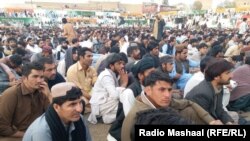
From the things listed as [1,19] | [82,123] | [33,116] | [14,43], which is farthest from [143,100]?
[1,19]

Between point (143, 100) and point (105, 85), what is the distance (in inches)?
78.2

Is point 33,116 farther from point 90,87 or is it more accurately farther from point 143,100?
point 90,87

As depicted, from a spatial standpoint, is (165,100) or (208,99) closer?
(165,100)

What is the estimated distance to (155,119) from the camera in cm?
217

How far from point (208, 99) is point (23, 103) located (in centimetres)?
201

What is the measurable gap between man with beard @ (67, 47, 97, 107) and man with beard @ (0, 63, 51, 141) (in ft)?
6.30

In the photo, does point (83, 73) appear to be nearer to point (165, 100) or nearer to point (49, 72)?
point (49, 72)

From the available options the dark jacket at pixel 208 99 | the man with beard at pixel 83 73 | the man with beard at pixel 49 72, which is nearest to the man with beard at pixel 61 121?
the dark jacket at pixel 208 99

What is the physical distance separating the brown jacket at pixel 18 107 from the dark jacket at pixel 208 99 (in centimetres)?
169

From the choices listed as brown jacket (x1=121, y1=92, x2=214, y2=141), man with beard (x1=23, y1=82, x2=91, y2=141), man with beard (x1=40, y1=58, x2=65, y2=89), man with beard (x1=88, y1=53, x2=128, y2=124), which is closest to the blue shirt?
man with beard (x1=23, y1=82, x2=91, y2=141)

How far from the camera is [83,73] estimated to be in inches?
237

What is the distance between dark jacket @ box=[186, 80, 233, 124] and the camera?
12.0 feet

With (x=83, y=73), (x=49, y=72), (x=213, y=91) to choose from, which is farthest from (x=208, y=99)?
(x=83, y=73)

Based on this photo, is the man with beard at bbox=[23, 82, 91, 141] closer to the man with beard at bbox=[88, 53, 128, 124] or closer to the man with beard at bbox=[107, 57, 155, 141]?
the man with beard at bbox=[107, 57, 155, 141]
